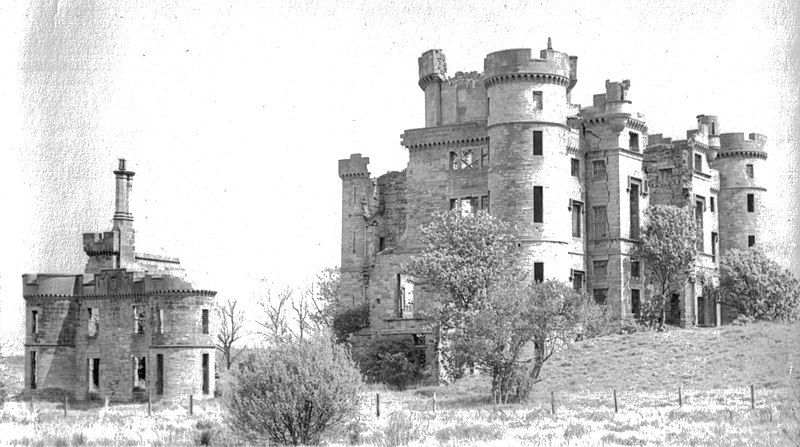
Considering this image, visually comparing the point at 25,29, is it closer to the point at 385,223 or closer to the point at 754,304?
the point at 385,223

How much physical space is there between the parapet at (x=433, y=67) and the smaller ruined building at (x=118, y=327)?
1854cm

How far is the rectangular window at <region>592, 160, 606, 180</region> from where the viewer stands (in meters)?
66.2

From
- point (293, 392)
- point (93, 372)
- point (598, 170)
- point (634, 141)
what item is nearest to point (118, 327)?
point (93, 372)

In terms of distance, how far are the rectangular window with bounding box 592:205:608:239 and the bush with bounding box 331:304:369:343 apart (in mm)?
13316

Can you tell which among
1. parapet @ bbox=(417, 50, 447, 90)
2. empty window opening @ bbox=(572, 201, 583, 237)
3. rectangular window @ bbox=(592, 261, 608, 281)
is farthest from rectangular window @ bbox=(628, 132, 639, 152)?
parapet @ bbox=(417, 50, 447, 90)

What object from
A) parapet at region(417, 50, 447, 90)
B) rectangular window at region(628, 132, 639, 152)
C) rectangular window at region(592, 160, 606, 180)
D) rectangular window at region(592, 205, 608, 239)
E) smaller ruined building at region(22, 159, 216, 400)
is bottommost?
smaller ruined building at region(22, 159, 216, 400)

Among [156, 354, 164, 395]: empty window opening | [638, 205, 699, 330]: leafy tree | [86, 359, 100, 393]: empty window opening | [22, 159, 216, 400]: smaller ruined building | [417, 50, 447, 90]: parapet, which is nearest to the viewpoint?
[156, 354, 164, 395]: empty window opening

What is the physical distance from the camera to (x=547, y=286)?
5406 cm

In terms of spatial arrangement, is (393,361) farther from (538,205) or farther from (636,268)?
(636,268)

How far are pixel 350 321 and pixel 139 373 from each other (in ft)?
48.3

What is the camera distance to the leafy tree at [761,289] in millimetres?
67438

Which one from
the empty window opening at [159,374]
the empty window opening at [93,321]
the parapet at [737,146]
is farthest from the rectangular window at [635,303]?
the empty window opening at [93,321]

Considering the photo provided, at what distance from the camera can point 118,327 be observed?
2297 inches

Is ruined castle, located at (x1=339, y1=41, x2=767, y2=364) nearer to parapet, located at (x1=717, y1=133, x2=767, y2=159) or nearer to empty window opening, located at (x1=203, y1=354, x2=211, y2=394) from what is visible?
parapet, located at (x1=717, y1=133, x2=767, y2=159)
